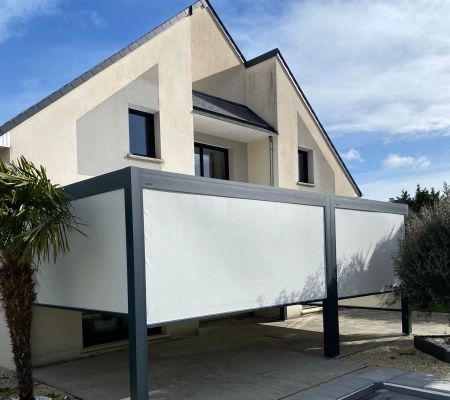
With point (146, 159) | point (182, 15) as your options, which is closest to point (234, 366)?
point (146, 159)

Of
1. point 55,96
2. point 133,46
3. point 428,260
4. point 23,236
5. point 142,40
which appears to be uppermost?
point 142,40

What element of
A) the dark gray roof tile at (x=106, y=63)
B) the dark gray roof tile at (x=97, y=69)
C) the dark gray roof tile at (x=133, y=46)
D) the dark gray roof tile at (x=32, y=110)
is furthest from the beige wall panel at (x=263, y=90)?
the dark gray roof tile at (x=32, y=110)

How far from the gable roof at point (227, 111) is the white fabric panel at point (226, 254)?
4.46 m

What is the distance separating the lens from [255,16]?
35.2ft

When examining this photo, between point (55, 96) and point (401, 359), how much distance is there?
8573 millimetres

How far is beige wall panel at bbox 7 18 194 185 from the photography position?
28.8ft

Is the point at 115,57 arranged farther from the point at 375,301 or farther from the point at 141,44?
the point at 375,301

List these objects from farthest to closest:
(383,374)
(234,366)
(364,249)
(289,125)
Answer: (289,125) < (364,249) < (234,366) < (383,374)

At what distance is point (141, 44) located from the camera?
10625mm

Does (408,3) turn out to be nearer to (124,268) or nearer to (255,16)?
(255,16)

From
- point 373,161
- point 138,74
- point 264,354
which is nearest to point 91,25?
point 138,74

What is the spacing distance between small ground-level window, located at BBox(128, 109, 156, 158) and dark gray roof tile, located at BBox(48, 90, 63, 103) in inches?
77.3

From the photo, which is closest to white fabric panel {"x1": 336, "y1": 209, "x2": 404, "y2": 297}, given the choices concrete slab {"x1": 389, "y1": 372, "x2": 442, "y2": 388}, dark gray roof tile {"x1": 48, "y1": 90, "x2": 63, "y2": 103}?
concrete slab {"x1": 389, "y1": 372, "x2": 442, "y2": 388}

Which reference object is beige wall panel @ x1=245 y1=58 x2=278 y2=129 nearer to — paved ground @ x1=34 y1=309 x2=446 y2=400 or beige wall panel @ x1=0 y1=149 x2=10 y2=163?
paved ground @ x1=34 y1=309 x2=446 y2=400
